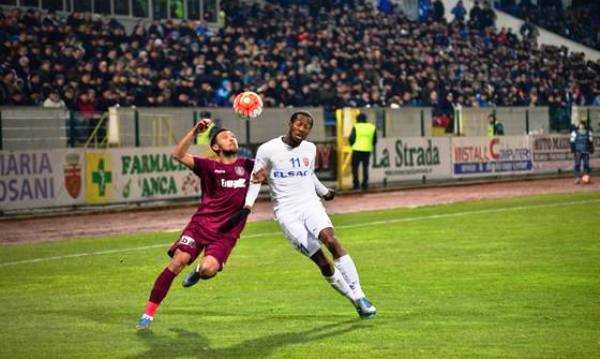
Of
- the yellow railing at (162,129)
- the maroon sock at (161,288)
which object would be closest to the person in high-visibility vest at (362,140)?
the yellow railing at (162,129)


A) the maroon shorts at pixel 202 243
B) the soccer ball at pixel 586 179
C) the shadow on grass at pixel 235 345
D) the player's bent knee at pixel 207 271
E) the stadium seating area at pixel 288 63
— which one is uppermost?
the stadium seating area at pixel 288 63

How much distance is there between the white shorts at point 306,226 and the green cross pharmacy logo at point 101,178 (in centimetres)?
1791

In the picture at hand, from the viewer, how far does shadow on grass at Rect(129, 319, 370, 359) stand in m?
9.86

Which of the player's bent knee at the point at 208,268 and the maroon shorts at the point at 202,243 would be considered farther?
the maroon shorts at the point at 202,243

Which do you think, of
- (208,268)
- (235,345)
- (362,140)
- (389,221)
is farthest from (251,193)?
(362,140)

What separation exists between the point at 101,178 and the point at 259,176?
18174 millimetres

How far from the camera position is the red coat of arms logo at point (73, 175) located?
28.4 meters

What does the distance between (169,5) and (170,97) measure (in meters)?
11.6

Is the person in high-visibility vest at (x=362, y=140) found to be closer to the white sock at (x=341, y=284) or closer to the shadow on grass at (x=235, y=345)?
the white sock at (x=341, y=284)

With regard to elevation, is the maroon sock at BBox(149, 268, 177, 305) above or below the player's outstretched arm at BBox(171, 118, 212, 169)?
below

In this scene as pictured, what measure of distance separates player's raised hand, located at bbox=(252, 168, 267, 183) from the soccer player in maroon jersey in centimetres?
2

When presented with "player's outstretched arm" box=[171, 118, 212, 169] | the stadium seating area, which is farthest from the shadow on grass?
the stadium seating area

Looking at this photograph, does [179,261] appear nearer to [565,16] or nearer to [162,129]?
[162,129]

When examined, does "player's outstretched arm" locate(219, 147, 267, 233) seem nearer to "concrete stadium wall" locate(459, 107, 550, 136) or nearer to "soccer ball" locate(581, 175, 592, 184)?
"soccer ball" locate(581, 175, 592, 184)
